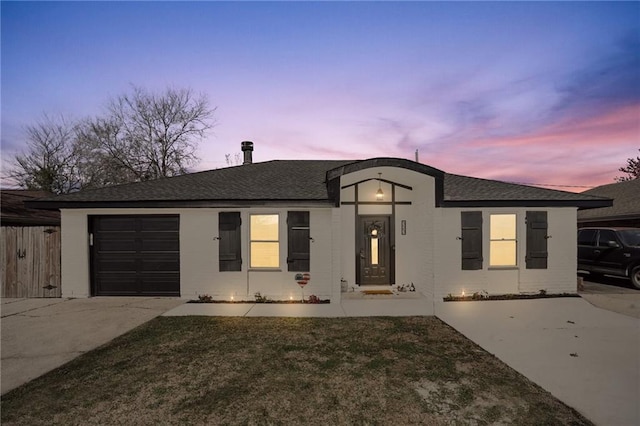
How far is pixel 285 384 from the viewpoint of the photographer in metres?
3.78

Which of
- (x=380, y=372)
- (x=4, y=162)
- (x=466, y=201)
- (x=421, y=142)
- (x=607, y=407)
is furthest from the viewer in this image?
(x=4, y=162)

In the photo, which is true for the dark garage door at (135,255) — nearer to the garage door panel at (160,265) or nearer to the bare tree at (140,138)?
the garage door panel at (160,265)

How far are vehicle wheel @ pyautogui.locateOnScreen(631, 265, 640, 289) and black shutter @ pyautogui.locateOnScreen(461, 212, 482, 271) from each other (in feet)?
18.4

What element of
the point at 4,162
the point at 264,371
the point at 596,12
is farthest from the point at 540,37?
the point at 4,162

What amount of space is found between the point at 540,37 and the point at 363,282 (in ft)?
32.6

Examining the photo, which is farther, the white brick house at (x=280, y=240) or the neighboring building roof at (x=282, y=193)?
the white brick house at (x=280, y=240)

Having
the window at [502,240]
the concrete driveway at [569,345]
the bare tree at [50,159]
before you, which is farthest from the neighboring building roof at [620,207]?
the bare tree at [50,159]

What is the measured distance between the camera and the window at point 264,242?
8.57 metres

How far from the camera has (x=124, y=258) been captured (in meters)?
8.66

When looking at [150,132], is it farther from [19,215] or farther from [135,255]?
[135,255]

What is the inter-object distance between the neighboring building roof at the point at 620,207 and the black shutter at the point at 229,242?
15.6 metres

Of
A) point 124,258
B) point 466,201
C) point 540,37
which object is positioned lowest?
point 124,258

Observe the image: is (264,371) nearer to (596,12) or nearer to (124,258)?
(124,258)

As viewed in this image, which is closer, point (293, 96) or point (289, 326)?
point (289, 326)
